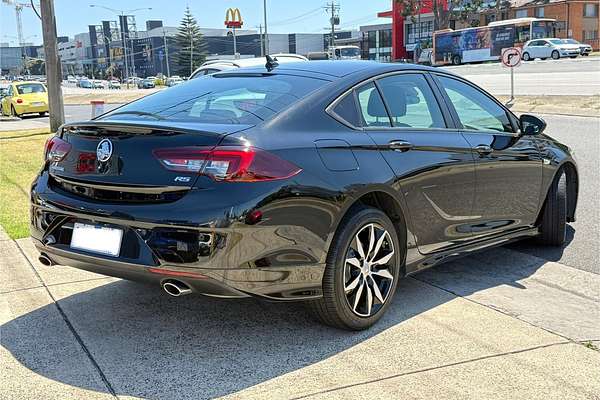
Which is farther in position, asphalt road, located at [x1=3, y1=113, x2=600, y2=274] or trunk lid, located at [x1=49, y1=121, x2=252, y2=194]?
asphalt road, located at [x1=3, y1=113, x2=600, y2=274]

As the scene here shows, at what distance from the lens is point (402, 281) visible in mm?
4852

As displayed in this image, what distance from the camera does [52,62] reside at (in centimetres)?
1570

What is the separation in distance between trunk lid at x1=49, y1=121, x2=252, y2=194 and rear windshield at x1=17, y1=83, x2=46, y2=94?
25.2 meters

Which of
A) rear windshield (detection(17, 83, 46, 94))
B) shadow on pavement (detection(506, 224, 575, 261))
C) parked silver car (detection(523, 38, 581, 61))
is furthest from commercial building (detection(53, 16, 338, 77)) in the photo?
shadow on pavement (detection(506, 224, 575, 261))

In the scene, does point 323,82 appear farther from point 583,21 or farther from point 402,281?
point 583,21

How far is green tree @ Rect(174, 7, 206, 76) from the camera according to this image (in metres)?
111

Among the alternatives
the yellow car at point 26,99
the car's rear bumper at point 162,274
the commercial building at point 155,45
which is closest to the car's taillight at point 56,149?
the car's rear bumper at point 162,274

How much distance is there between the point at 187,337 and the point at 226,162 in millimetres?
1150

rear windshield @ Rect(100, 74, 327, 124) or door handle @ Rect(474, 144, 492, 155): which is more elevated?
rear windshield @ Rect(100, 74, 327, 124)

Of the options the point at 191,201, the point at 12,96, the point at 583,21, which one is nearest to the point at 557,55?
the point at 583,21

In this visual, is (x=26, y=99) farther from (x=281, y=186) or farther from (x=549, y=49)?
(x=549, y=49)

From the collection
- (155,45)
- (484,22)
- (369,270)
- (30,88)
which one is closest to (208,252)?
(369,270)

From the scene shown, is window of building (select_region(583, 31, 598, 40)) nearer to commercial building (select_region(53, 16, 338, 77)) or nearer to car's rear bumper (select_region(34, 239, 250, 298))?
commercial building (select_region(53, 16, 338, 77))

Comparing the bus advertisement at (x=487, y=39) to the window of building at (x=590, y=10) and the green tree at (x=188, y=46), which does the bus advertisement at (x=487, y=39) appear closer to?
the window of building at (x=590, y=10)
